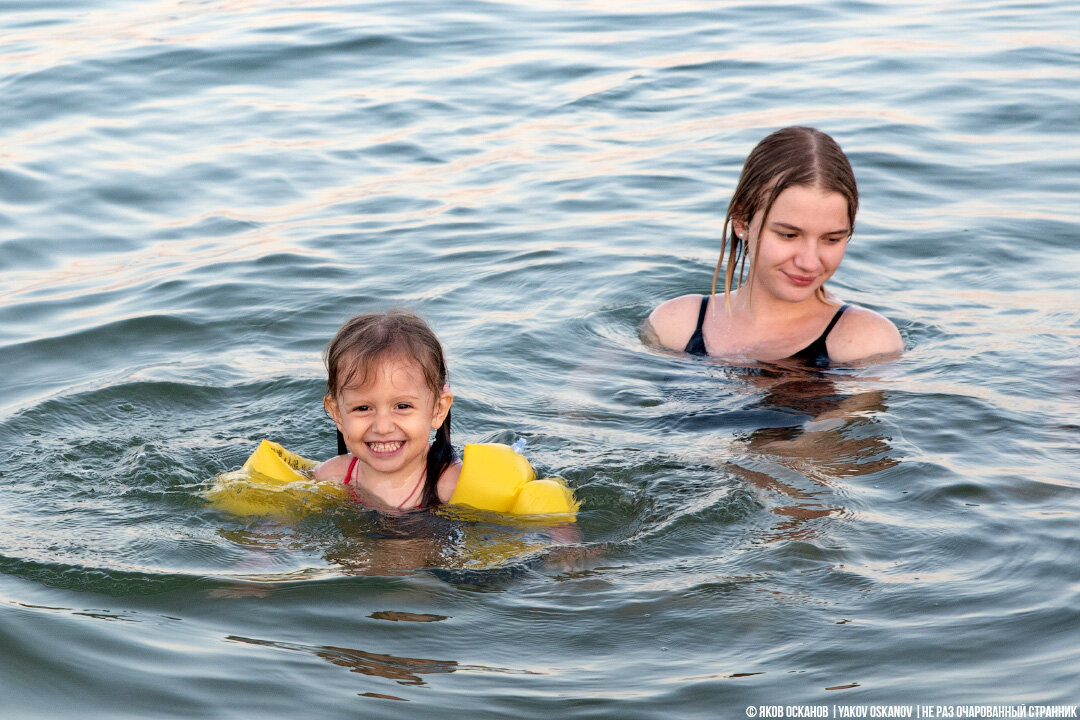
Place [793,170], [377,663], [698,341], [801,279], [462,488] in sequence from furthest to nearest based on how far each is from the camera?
[698,341] → [801,279] → [793,170] → [462,488] → [377,663]

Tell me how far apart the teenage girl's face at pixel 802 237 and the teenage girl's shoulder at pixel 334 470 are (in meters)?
2.06

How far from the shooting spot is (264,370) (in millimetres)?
6164

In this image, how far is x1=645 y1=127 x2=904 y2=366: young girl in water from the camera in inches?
207

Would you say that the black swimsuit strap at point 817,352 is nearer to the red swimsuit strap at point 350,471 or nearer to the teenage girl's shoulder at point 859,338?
the teenage girl's shoulder at point 859,338

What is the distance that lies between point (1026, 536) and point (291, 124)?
789cm

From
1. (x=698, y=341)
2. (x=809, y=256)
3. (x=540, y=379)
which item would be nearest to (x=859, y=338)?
(x=809, y=256)

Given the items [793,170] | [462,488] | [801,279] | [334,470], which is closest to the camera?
[462,488]

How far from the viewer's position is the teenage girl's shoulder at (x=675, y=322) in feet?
19.9

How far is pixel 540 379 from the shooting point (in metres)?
6.04

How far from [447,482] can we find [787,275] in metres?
1.84

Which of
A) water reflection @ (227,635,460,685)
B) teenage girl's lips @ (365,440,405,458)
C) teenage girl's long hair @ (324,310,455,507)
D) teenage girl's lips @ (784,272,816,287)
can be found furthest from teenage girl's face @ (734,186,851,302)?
water reflection @ (227,635,460,685)

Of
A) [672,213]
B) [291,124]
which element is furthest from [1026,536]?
[291,124]

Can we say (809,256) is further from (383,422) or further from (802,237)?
(383,422)

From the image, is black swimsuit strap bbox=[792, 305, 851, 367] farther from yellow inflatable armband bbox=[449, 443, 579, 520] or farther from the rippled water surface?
yellow inflatable armband bbox=[449, 443, 579, 520]
